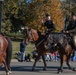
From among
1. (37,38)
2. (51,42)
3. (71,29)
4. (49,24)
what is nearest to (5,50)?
(37,38)

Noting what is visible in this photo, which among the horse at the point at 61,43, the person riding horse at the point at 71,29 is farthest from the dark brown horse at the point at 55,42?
the person riding horse at the point at 71,29

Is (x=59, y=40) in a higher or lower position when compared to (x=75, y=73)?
higher

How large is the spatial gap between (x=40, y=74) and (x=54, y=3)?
129 feet

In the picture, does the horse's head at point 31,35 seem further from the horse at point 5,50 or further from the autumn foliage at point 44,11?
the autumn foliage at point 44,11

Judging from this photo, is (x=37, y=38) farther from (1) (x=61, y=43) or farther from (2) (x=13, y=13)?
(2) (x=13, y=13)

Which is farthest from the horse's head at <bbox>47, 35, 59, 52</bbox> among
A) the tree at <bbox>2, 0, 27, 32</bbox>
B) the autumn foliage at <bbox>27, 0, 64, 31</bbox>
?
the tree at <bbox>2, 0, 27, 32</bbox>

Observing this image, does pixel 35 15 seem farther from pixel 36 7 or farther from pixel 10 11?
pixel 10 11

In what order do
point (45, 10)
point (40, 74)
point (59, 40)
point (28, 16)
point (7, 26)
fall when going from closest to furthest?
point (40, 74)
point (59, 40)
point (45, 10)
point (28, 16)
point (7, 26)

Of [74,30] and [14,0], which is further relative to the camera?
[14,0]

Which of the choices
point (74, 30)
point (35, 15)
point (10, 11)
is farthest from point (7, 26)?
point (74, 30)

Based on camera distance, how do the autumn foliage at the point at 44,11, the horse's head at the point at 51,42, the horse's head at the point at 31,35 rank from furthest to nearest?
the autumn foliage at the point at 44,11 < the horse's head at the point at 51,42 < the horse's head at the point at 31,35

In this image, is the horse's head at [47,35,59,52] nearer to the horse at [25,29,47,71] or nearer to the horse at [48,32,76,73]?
the horse at [48,32,76,73]

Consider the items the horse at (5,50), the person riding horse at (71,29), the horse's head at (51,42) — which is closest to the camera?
the horse at (5,50)

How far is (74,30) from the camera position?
52.1 ft
